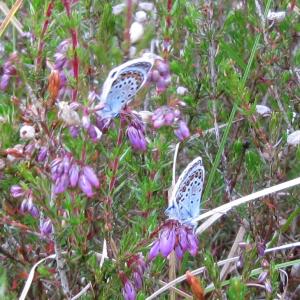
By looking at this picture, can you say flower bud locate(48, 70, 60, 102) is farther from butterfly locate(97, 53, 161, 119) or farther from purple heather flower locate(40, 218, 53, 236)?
purple heather flower locate(40, 218, 53, 236)

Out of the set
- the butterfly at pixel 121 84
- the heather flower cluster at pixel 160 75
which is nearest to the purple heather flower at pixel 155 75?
the heather flower cluster at pixel 160 75

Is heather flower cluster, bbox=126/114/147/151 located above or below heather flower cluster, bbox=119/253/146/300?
above

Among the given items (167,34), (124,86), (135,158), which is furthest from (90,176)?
(167,34)

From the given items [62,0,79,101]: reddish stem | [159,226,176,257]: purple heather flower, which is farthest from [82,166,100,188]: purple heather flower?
[159,226,176,257]: purple heather flower

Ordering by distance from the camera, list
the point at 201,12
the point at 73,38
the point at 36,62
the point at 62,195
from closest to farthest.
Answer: the point at 73,38, the point at 62,195, the point at 36,62, the point at 201,12

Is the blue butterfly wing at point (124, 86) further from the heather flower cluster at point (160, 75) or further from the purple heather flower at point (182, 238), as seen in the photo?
the purple heather flower at point (182, 238)

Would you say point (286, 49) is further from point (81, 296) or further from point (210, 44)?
point (81, 296)

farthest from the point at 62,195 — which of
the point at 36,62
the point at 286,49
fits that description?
the point at 286,49
